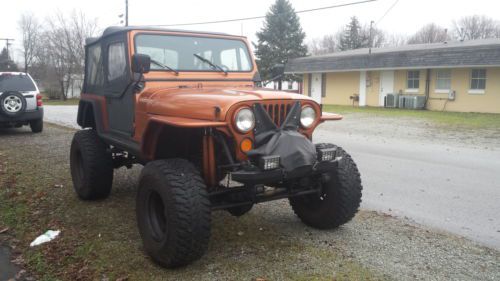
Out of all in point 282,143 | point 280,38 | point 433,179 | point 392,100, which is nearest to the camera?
point 282,143

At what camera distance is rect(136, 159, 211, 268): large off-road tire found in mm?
3451

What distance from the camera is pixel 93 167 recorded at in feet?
Answer: 17.9

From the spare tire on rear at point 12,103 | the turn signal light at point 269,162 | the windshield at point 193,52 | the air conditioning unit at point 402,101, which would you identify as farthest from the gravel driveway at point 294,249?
the air conditioning unit at point 402,101

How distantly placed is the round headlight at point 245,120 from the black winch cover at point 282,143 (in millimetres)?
48

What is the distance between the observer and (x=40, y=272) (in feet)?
12.6

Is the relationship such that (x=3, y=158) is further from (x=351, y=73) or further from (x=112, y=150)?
(x=351, y=73)

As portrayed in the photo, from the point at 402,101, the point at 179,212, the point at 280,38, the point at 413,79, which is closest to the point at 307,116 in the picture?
the point at 179,212

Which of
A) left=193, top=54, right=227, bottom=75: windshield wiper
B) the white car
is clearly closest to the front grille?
left=193, top=54, right=227, bottom=75: windshield wiper

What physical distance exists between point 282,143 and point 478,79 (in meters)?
21.4

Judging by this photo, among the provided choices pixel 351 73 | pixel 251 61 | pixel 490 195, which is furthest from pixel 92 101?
pixel 351 73

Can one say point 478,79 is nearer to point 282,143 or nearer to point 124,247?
point 282,143

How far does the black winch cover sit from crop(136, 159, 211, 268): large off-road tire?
545mm

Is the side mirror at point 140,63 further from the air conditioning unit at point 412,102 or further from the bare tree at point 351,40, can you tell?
the bare tree at point 351,40

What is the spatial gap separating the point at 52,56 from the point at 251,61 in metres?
51.0
